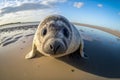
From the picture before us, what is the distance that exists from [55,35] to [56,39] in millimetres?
227

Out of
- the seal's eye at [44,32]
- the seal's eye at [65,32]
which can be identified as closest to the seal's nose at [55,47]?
the seal's eye at [65,32]

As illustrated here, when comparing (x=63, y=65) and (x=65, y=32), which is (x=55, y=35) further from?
(x=63, y=65)

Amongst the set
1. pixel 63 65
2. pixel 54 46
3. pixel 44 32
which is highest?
pixel 54 46

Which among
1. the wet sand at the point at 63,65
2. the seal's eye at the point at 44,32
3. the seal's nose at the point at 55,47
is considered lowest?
the wet sand at the point at 63,65

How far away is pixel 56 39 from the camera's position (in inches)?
206

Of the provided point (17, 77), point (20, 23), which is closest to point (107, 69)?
point (17, 77)

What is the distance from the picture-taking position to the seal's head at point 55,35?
201 inches

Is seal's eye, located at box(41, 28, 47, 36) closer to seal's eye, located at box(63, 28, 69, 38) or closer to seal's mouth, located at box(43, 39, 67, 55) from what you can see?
seal's eye, located at box(63, 28, 69, 38)

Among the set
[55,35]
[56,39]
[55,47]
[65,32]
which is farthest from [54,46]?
[65,32]

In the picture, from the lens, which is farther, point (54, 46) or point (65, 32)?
point (65, 32)

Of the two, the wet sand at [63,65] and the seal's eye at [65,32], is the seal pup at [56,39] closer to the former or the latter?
the seal's eye at [65,32]

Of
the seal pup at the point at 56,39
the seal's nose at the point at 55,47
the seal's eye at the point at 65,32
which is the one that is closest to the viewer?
the seal's nose at the point at 55,47

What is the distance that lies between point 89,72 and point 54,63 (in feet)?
3.12

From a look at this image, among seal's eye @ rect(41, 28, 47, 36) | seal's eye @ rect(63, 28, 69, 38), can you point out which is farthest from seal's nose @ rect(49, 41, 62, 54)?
seal's eye @ rect(41, 28, 47, 36)
